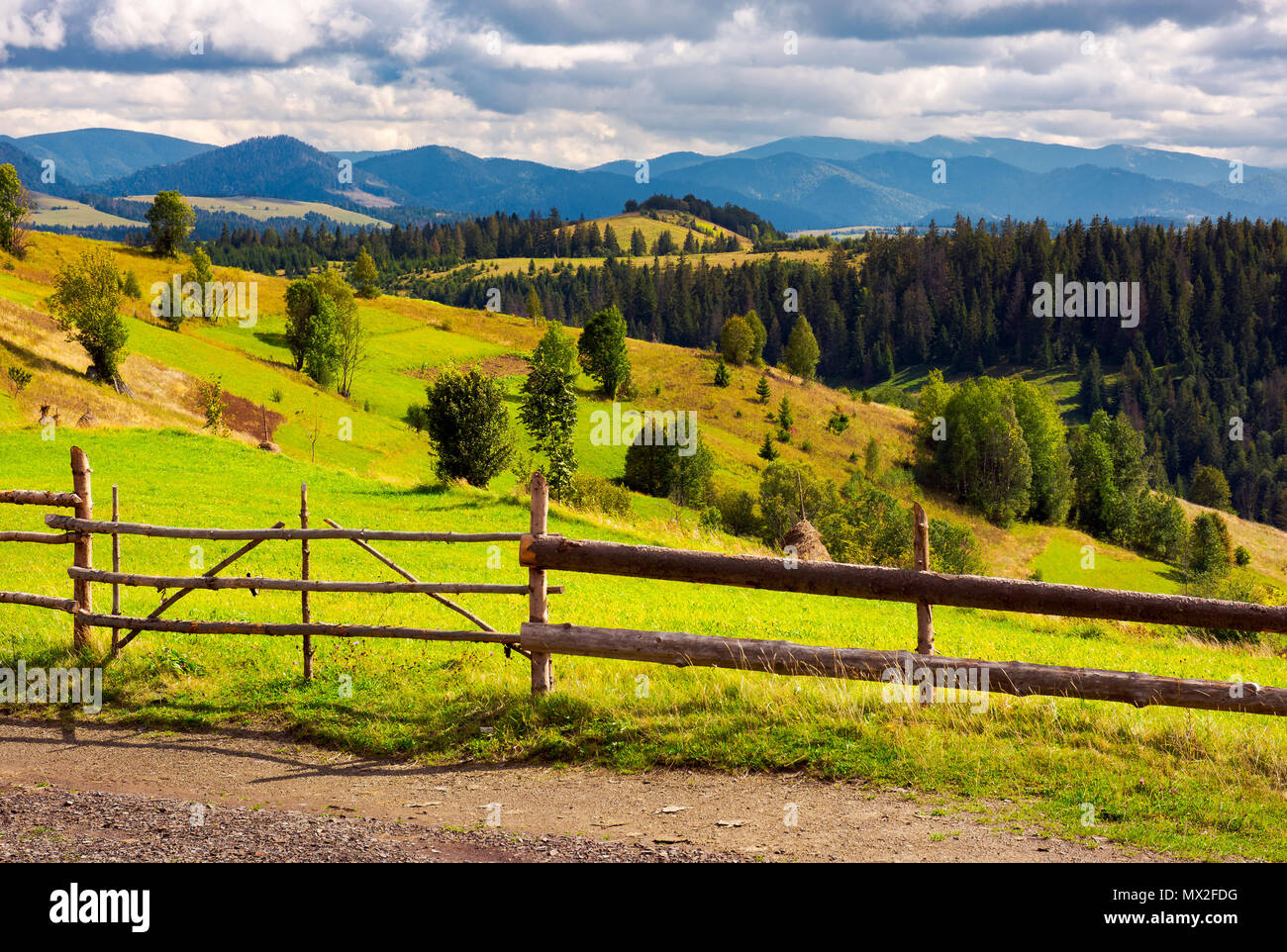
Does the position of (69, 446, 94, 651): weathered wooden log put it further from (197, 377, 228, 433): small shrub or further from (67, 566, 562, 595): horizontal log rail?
(197, 377, 228, 433): small shrub

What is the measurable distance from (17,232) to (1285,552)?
152m

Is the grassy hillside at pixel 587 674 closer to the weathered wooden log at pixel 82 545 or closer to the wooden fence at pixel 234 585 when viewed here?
the weathered wooden log at pixel 82 545

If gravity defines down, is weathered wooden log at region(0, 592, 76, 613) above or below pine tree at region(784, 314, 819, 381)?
below

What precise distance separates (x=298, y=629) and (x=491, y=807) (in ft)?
13.3

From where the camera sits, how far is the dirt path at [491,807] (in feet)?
23.5

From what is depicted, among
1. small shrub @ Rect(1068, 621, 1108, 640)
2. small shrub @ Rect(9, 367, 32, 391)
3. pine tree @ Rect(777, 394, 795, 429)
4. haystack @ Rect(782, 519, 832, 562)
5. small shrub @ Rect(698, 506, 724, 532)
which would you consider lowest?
small shrub @ Rect(698, 506, 724, 532)

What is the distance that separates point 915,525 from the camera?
11.0 metres

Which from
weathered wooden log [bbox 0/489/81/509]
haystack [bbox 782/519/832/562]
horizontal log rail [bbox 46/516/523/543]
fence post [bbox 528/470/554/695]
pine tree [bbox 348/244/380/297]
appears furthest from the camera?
pine tree [bbox 348/244/380/297]

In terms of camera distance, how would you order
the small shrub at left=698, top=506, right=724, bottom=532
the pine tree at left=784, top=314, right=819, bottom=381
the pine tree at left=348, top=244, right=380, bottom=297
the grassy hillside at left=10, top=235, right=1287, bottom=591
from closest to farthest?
the grassy hillside at left=10, top=235, right=1287, bottom=591
the small shrub at left=698, top=506, right=724, bottom=532
the pine tree at left=348, top=244, right=380, bottom=297
the pine tree at left=784, top=314, right=819, bottom=381

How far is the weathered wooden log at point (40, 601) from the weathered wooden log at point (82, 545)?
0.34 feet

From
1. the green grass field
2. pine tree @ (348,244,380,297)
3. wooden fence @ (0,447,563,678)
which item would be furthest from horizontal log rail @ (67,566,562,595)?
pine tree @ (348,244,380,297)

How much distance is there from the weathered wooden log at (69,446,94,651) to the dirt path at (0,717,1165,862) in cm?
230

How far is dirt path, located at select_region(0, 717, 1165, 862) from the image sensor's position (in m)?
7.15
